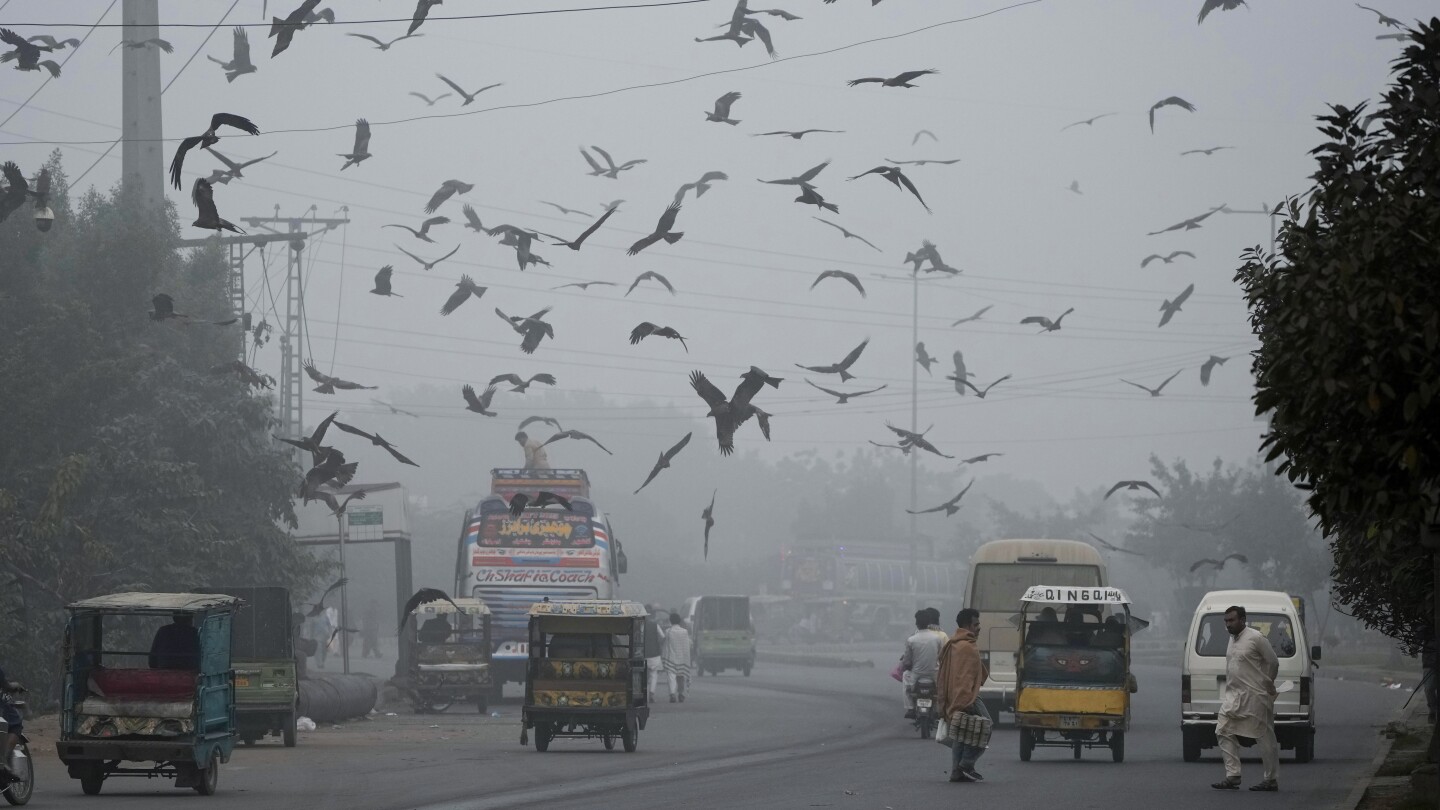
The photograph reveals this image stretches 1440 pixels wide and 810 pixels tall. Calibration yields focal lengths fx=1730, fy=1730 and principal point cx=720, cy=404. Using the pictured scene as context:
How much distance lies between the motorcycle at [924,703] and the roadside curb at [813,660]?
32.8 meters

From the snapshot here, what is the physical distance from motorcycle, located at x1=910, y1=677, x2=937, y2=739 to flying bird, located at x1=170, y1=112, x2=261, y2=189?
11.5 metres

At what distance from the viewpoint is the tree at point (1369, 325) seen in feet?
22.1

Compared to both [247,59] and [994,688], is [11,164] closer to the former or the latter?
[247,59]

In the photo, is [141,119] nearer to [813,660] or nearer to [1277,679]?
[1277,679]

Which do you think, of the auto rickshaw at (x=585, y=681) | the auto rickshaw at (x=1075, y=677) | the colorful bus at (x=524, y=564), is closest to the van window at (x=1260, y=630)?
the auto rickshaw at (x=1075, y=677)

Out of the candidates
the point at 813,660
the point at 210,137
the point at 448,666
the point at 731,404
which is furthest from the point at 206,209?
the point at 813,660

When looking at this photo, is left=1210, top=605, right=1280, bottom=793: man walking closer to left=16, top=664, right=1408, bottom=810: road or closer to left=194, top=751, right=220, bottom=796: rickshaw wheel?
left=16, top=664, right=1408, bottom=810: road

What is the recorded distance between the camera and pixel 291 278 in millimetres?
50156

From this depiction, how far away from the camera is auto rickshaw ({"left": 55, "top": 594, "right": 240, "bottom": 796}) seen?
15.5 metres

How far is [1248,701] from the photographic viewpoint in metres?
15.3

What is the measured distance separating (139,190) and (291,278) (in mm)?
14684

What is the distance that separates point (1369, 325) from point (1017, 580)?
65.2ft

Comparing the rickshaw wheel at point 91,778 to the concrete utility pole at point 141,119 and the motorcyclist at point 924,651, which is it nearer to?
the motorcyclist at point 924,651

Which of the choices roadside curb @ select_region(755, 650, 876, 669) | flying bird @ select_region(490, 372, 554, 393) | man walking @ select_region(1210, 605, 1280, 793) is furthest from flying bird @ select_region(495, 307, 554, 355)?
roadside curb @ select_region(755, 650, 876, 669)
